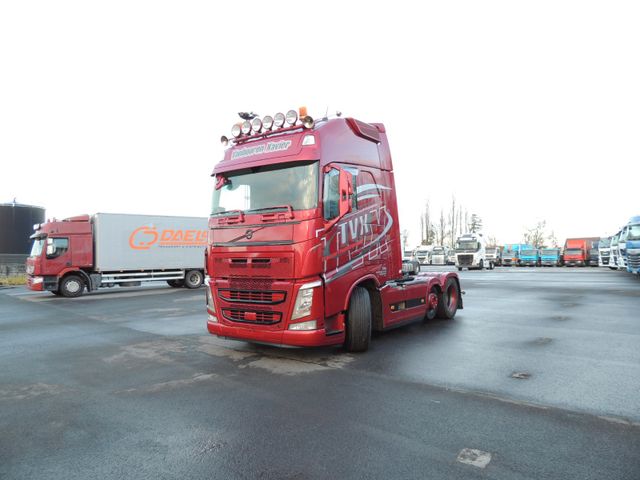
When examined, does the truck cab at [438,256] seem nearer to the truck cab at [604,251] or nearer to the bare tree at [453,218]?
the truck cab at [604,251]

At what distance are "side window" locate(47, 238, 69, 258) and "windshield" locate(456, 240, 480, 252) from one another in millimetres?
30711

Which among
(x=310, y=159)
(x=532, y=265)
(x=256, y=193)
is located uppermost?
(x=310, y=159)

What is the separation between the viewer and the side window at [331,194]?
613cm

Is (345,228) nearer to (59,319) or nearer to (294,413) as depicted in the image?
(294,413)

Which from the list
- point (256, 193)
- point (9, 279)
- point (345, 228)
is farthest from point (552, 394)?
point (9, 279)

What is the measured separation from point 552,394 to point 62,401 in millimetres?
5388

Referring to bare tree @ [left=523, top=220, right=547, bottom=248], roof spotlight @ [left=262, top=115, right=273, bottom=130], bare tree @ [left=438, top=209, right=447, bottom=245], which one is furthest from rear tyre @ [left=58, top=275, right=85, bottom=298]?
bare tree @ [left=523, top=220, right=547, bottom=248]

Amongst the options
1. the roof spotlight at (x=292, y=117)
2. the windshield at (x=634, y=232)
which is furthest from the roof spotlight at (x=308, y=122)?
the windshield at (x=634, y=232)

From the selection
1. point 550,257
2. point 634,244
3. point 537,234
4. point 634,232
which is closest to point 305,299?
point 634,244

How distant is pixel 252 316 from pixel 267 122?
10.2 ft

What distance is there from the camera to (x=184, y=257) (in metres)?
21.2

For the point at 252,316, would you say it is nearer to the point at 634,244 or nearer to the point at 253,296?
the point at 253,296

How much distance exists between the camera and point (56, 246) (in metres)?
17.6

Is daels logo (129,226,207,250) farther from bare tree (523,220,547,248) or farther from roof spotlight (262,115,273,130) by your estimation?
bare tree (523,220,547,248)
